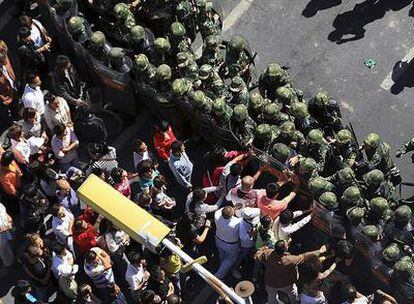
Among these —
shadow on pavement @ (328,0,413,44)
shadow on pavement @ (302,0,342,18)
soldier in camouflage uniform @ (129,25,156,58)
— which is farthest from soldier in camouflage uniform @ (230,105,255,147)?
shadow on pavement @ (302,0,342,18)

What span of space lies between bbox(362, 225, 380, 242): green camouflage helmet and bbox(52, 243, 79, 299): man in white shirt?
14.3 ft

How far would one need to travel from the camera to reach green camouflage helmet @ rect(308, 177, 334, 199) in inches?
600

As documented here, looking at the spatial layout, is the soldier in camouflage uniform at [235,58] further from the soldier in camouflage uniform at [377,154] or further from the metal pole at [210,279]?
the metal pole at [210,279]

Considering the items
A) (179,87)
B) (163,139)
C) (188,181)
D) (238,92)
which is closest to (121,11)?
(179,87)

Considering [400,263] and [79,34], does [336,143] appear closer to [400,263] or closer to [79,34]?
[400,263]

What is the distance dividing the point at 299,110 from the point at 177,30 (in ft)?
8.27

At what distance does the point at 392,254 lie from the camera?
14688mm

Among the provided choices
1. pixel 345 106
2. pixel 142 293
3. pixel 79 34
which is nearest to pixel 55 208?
pixel 142 293

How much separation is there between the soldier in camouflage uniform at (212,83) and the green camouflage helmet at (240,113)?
0.57m

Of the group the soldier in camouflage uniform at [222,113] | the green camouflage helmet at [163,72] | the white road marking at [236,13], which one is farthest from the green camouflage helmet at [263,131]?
the white road marking at [236,13]

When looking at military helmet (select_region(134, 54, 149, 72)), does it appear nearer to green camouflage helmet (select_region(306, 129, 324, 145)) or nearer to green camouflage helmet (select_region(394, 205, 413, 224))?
green camouflage helmet (select_region(306, 129, 324, 145))

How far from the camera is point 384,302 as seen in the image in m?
14.4

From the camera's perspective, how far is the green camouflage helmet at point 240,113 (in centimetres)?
1587

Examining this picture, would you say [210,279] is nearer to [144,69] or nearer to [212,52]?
[144,69]
